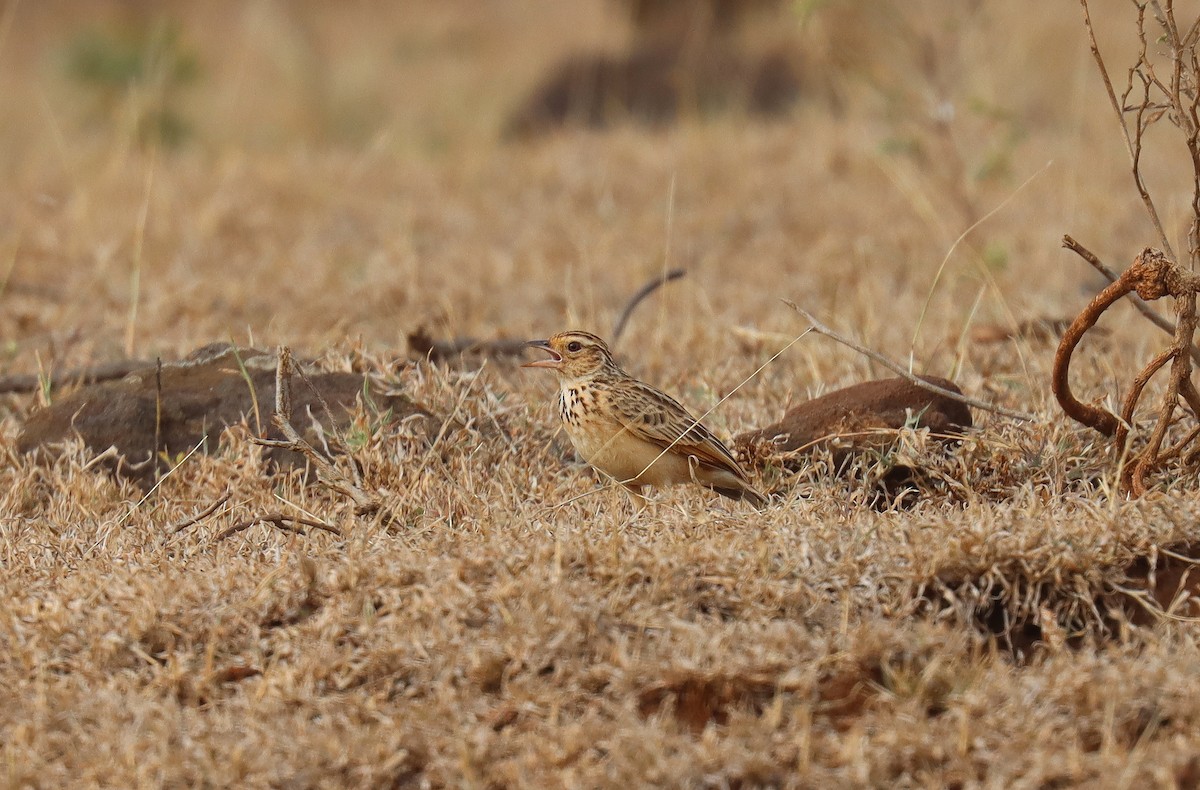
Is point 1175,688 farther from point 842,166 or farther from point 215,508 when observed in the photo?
point 842,166

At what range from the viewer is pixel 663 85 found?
41.0ft

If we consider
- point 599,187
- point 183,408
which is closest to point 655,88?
point 599,187

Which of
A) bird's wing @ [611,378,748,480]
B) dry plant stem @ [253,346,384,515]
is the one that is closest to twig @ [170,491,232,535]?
dry plant stem @ [253,346,384,515]

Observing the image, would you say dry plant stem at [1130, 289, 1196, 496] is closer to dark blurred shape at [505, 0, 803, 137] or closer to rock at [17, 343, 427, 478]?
rock at [17, 343, 427, 478]

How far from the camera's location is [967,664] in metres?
2.93

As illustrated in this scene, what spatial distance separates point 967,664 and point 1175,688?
0.41 m

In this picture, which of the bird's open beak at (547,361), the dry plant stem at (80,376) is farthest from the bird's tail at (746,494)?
the dry plant stem at (80,376)

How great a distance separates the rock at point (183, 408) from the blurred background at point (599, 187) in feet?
1.22

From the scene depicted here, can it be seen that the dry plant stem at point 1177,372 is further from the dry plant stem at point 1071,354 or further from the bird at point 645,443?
the bird at point 645,443

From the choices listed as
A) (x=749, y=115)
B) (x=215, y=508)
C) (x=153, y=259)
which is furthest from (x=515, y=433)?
(x=749, y=115)

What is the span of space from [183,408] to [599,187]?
5.00 metres

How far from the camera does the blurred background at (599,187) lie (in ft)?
21.6

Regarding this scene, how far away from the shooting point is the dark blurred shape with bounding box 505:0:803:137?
477 inches

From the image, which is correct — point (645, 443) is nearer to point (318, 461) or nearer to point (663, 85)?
point (318, 461)
